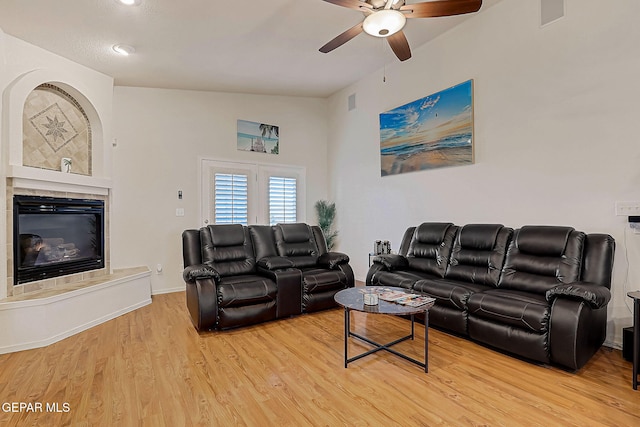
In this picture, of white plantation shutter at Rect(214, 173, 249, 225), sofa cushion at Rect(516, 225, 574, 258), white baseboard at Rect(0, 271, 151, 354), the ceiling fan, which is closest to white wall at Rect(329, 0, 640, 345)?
sofa cushion at Rect(516, 225, 574, 258)

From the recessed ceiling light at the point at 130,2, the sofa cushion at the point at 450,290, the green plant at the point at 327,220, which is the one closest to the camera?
the recessed ceiling light at the point at 130,2

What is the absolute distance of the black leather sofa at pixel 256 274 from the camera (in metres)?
3.38

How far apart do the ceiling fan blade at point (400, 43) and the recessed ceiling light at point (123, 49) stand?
291 centimetres

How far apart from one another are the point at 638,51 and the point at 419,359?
319cm

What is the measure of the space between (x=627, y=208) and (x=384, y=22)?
262cm

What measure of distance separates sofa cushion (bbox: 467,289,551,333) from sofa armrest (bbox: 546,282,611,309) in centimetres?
13

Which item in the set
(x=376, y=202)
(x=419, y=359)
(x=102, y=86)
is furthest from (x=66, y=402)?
(x=376, y=202)

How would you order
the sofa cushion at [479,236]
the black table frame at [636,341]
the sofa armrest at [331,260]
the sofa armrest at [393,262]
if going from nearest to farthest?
1. the black table frame at [636,341]
2. the sofa cushion at [479,236]
3. the sofa armrest at [393,262]
4. the sofa armrest at [331,260]

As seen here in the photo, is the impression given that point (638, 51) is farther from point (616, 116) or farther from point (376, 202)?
point (376, 202)

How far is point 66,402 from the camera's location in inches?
84.3

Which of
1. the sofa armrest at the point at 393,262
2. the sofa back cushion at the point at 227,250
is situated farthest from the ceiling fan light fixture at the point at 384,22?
the sofa back cushion at the point at 227,250

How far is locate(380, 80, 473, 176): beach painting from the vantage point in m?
4.07

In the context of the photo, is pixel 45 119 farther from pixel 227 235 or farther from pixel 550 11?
pixel 550 11

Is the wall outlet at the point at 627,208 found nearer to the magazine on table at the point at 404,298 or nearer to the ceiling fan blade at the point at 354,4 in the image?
the magazine on table at the point at 404,298
